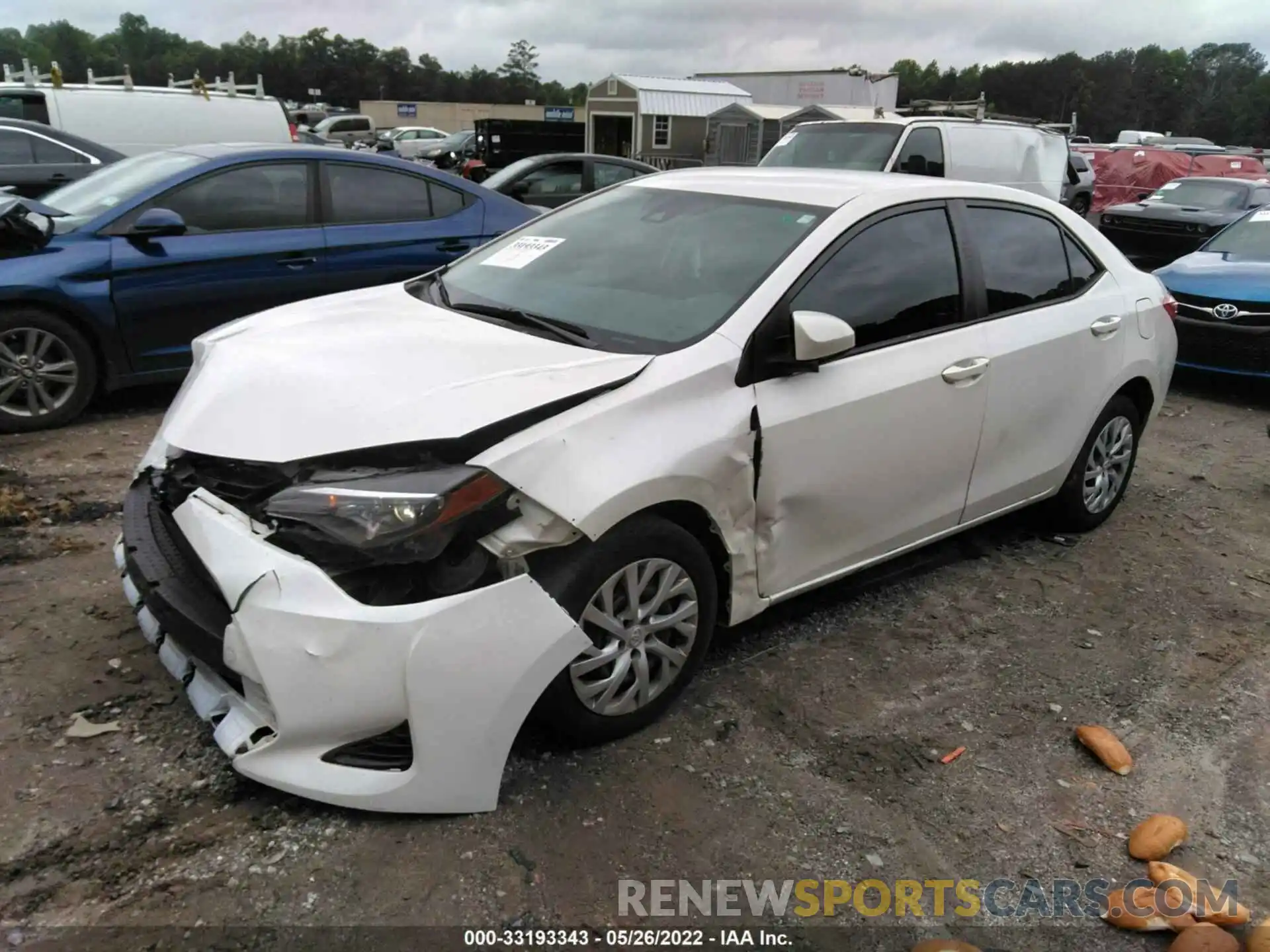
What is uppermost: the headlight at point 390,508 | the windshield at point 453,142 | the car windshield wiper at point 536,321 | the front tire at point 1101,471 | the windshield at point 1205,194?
the car windshield wiper at point 536,321

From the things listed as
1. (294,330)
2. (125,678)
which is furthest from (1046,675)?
(125,678)

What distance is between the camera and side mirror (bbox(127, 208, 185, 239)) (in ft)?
17.4

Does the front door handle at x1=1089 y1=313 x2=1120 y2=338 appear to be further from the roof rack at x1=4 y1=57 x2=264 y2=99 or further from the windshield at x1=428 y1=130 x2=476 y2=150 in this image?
the windshield at x1=428 y1=130 x2=476 y2=150

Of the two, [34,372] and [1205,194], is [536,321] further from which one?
[1205,194]

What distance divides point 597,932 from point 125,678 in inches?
71.0

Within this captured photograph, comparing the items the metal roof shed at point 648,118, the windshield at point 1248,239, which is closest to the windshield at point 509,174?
the windshield at point 1248,239

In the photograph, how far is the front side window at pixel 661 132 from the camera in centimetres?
3575

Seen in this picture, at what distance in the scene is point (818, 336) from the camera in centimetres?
302

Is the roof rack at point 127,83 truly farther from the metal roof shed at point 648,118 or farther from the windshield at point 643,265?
the metal roof shed at point 648,118

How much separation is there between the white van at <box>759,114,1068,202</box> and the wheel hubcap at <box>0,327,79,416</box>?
7349 millimetres

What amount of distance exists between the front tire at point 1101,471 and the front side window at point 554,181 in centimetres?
822

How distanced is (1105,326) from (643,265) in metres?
2.31

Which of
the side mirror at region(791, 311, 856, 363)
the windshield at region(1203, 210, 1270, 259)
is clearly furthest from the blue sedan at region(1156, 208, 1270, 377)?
the side mirror at region(791, 311, 856, 363)

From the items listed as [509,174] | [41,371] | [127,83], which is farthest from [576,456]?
[127,83]
